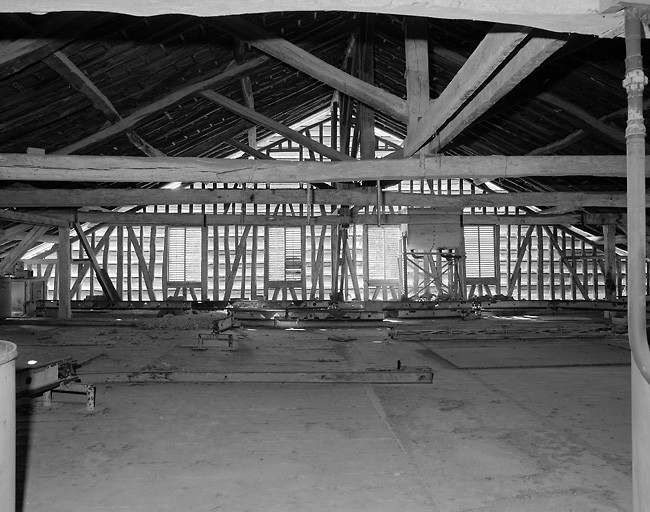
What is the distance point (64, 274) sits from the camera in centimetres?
1223

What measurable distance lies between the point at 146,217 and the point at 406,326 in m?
7.43

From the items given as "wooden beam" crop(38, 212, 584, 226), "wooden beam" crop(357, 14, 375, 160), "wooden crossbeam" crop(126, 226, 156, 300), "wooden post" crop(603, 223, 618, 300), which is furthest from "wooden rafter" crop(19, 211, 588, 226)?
"wooden beam" crop(357, 14, 375, 160)

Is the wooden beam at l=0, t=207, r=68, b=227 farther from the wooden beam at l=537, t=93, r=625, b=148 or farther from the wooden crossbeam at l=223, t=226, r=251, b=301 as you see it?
the wooden beam at l=537, t=93, r=625, b=148

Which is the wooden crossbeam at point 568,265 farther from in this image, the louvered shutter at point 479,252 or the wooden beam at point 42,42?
the wooden beam at point 42,42

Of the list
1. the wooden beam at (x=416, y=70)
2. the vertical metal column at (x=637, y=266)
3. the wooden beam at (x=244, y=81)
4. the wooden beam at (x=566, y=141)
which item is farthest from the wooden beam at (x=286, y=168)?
the vertical metal column at (x=637, y=266)

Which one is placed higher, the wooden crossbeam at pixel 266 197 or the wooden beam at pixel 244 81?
the wooden beam at pixel 244 81

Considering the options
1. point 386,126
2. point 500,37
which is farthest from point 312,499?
point 386,126

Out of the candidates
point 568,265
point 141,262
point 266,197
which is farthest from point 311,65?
point 568,265

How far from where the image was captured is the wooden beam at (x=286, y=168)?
6.43 meters

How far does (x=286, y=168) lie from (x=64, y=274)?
7.97 meters

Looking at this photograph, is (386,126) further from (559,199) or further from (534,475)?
(534,475)

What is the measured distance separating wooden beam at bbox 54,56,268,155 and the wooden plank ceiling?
0.8 inches

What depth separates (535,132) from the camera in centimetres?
→ 1113

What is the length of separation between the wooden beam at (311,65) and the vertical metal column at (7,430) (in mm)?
5024
